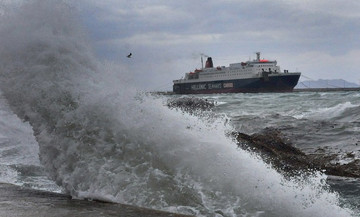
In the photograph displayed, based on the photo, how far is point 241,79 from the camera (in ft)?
258

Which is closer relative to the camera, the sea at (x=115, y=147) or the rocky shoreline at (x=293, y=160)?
the sea at (x=115, y=147)

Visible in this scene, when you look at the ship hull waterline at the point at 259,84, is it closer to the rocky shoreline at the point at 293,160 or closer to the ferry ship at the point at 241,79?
the ferry ship at the point at 241,79

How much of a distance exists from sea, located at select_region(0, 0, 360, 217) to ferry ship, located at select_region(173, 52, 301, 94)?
70208mm

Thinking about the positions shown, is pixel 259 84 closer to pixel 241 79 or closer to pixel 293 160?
pixel 241 79

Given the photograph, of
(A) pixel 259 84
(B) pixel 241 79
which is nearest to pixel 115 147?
(A) pixel 259 84

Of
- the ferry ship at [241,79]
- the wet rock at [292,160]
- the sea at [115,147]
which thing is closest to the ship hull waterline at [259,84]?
the ferry ship at [241,79]

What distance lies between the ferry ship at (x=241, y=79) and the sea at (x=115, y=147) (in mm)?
70208

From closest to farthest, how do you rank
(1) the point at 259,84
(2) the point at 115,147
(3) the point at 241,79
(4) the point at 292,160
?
(2) the point at 115,147, (4) the point at 292,160, (1) the point at 259,84, (3) the point at 241,79

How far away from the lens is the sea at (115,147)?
4.74 meters

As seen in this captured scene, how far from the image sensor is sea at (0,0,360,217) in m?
4.74

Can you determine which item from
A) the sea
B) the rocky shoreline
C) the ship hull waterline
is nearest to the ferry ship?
the ship hull waterline

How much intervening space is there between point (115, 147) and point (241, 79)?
74362 millimetres

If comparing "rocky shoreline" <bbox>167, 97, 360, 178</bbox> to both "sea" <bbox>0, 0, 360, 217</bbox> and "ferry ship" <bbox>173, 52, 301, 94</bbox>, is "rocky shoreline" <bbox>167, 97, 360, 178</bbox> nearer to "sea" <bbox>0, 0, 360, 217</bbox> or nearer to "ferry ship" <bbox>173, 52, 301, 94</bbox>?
"sea" <bbox>0, 0, 360, 217</bbox>

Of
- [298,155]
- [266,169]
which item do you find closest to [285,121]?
[298,155]
